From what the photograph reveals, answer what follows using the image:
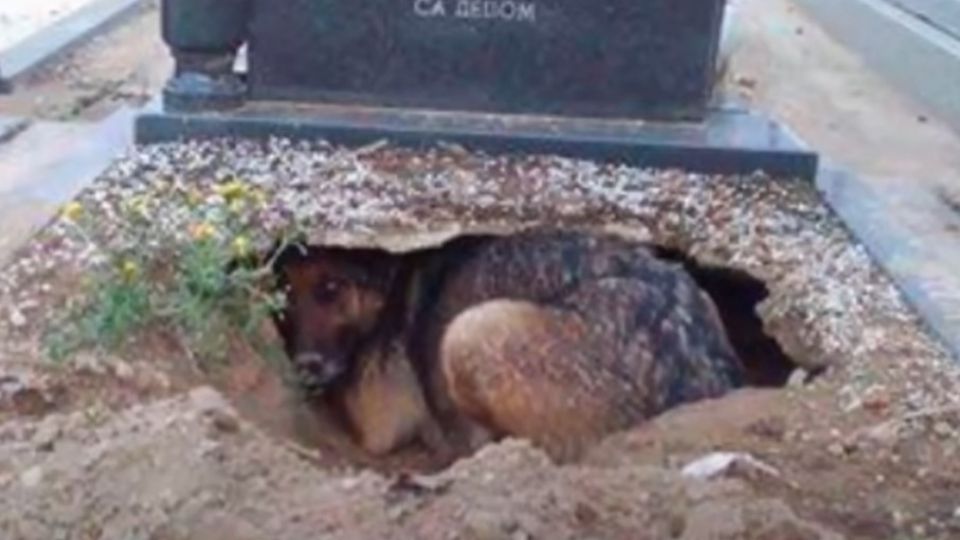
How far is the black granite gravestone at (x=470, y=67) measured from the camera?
5.60 meters

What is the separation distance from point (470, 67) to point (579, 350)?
2.01 m

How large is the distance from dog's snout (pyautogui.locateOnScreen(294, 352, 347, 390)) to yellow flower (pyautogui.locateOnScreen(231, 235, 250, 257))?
42 cm

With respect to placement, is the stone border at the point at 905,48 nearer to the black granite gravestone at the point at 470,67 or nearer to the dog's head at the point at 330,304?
the black granite gravestone at the point at 470,67

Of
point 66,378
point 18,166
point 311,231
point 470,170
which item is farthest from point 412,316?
point 18,166

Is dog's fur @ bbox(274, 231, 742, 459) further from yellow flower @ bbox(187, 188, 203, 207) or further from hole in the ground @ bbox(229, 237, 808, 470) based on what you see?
yellow flower @ bbox(187, 188, 203, 207)

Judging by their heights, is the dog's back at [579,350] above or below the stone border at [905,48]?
above

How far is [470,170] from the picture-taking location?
209 inches

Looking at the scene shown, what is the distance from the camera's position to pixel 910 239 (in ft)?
16.8

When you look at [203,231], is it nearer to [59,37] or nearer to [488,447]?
[488,447]

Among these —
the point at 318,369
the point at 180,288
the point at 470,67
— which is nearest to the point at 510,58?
the point at 470,67

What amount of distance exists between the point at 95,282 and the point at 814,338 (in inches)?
64.6

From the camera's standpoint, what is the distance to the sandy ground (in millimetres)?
8339

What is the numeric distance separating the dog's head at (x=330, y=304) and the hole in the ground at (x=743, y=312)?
758 mm

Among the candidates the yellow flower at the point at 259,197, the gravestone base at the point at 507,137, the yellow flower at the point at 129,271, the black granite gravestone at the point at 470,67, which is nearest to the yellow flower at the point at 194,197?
the yellow flower at the point at 259,197
